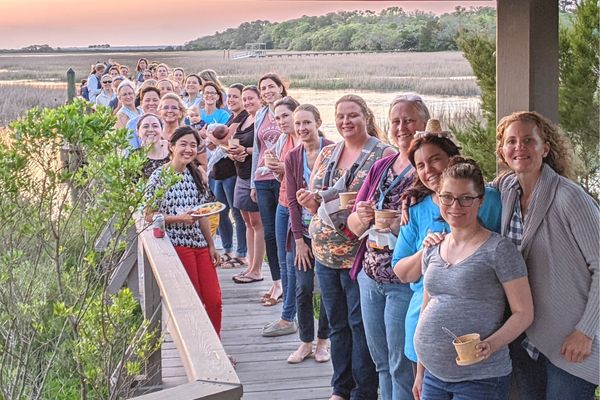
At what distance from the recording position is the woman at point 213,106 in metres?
7.83

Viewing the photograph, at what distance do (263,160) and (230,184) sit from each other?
133 cm

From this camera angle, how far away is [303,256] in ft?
15.9

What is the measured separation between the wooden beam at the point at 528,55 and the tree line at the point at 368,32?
185 inches

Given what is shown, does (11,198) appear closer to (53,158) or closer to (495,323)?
(53,158)

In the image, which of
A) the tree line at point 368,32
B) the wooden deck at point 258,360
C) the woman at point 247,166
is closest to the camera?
the wooden deck at point 258,360

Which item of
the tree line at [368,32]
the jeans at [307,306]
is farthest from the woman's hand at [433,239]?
the tree line at [368,32]

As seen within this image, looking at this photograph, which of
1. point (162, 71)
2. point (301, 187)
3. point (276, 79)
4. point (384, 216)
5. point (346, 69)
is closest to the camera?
point (384, 216)

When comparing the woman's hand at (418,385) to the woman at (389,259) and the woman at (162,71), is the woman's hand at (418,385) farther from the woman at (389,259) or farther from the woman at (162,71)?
the woman at (162,71)

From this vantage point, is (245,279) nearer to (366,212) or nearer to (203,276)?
(203,276)

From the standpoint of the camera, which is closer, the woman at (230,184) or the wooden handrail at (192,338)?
the wooden handrail at (192,338)

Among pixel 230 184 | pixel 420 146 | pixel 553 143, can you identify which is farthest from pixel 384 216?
pixel 230 184

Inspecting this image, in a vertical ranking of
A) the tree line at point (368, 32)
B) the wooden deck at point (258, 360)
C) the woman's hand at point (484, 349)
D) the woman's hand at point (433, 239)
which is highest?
the tree line at point (368, 32)

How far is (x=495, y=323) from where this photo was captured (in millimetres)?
2832

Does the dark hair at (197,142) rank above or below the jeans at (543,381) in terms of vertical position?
above
